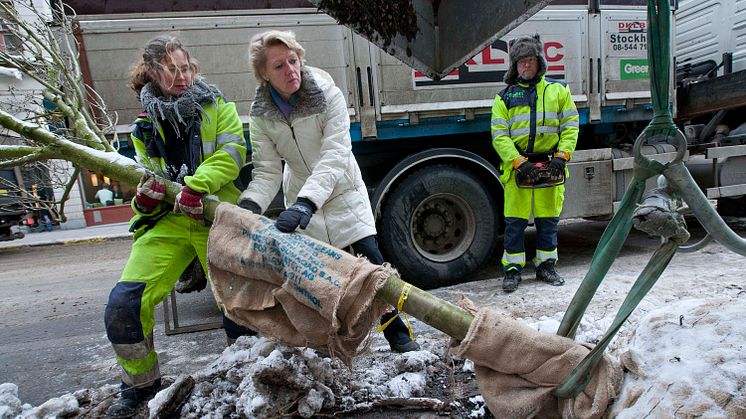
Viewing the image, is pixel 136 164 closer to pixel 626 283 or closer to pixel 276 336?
pixel 276 336

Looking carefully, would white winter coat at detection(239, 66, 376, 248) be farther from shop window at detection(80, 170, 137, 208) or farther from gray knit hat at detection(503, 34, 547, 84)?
shop window at detection(80, 170, 137, 208)

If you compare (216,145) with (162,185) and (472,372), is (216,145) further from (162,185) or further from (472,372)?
(472,372)

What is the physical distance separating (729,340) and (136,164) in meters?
2.70

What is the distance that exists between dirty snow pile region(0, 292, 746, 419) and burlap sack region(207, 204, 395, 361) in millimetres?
437

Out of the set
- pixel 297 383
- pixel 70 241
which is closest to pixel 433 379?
pixel 297 383

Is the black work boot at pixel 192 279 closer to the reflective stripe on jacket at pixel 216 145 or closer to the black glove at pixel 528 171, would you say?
the reflective stripe on jacket at pixel 216 145

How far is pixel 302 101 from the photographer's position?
2336 mm

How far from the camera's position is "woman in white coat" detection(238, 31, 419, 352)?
223 centimetres

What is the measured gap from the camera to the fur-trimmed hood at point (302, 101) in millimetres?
2329

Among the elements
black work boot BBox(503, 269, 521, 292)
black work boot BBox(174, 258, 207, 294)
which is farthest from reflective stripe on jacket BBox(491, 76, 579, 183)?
black work boot BBox(174, 258, 207, 294)

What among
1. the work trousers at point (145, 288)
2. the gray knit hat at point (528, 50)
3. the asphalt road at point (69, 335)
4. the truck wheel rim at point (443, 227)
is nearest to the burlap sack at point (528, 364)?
the work trousers at point (145, 288)

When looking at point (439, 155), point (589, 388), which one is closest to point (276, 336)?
point (589, 388)

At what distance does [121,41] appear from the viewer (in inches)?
134

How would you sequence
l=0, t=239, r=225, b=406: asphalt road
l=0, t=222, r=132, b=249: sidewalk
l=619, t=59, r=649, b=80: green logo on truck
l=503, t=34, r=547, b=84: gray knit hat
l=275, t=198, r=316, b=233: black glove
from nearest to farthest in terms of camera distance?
l=275, t=198, r=316, b=233: black glove < l=0, t=239, r=225, b=406: asphalt road < l=503, t=34, r=547, b=84: gray knit hat < l=619, t=59, r=649, b=80: green logo on truck < l=0, t=222, r=132, b=249: sidewalk
